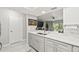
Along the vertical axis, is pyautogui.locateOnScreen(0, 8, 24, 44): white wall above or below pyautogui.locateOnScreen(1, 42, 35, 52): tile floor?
above

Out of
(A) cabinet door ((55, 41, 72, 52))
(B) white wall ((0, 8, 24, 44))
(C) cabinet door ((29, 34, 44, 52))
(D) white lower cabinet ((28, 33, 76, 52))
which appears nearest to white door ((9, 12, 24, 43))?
(B) white wall ((0, 8, 24, 44))

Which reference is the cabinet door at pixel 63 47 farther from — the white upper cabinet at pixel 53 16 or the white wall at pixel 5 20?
the white wall at pixel 5 20

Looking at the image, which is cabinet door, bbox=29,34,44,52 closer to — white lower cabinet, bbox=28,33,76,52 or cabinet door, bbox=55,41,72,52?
white lower cabinet, bbox=28,33,76,52

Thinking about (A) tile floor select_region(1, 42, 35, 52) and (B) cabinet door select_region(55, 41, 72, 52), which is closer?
(B) cabinet door select_region(55, 41, 72, 52)

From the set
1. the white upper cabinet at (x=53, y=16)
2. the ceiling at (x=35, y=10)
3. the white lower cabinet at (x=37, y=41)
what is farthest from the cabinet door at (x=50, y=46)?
the ceiling at (x=35, y=10)

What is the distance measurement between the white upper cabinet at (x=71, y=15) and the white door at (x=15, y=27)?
771 millimetres

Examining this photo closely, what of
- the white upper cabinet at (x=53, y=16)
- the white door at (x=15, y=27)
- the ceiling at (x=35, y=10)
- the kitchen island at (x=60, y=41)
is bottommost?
the kitchen island at (x=60, y=41)

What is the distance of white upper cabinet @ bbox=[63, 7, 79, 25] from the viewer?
3.64ft

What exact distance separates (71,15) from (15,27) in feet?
3.25

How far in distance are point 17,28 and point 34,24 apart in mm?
330

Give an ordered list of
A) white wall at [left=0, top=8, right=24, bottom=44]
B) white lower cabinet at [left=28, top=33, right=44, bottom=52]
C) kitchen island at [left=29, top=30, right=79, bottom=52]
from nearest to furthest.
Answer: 1. kitchen island at [left=29, top=30, right=79, bottom=52]
2. white wall at [left=0, top=8, right=24, bottom=44]
3. white lower cabinet at [left=28, top=33, right=44, bottom=52]

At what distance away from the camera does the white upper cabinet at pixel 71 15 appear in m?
1.11

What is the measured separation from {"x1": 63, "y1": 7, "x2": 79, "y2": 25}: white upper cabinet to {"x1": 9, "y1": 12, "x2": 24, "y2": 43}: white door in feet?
2.53
